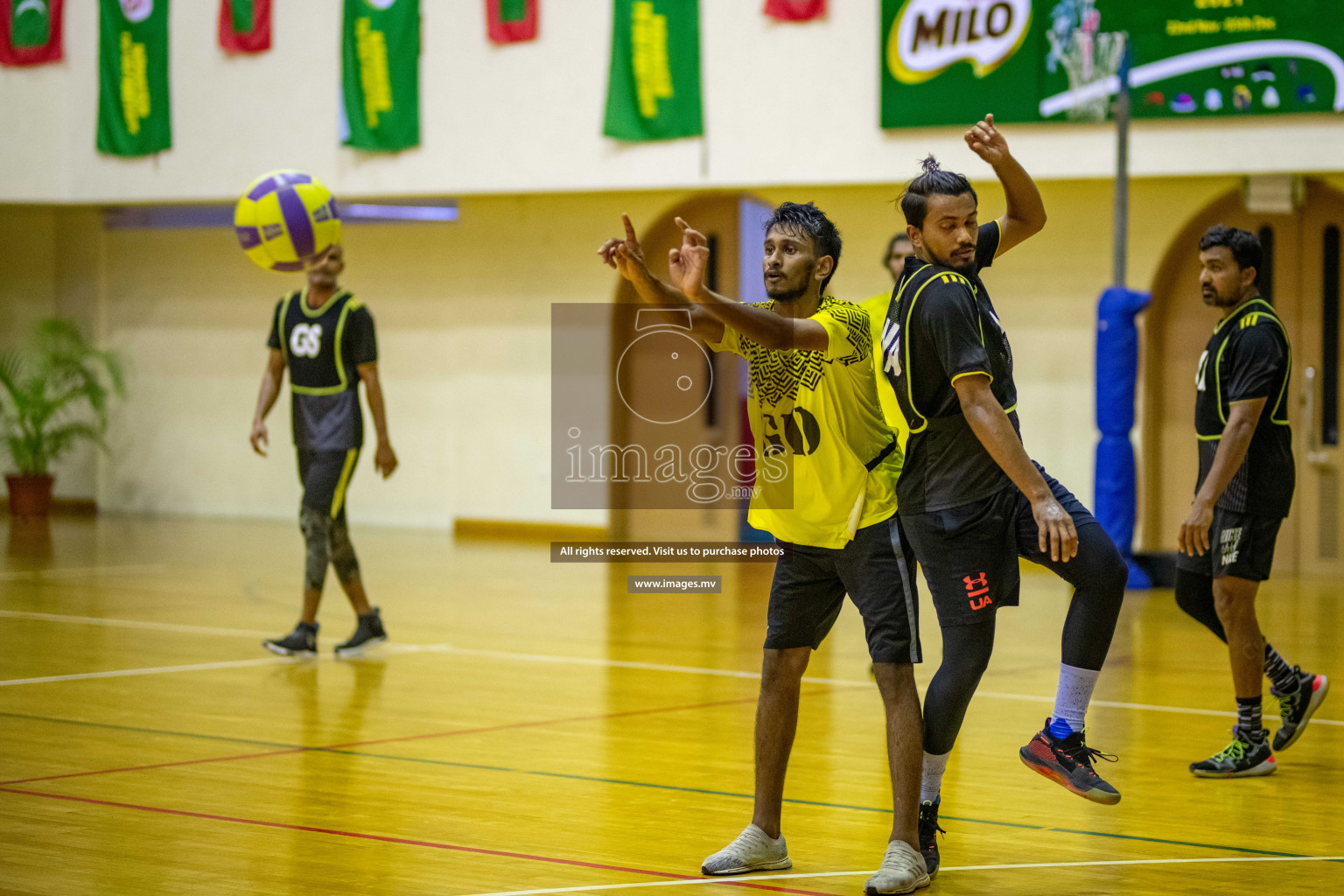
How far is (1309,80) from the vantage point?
12.3 meters

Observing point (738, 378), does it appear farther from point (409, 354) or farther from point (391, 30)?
point (391, 30)

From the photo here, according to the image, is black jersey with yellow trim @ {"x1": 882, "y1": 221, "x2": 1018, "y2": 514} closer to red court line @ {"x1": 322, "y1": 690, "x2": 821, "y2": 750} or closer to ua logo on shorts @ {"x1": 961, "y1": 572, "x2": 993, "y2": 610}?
ua logo on shorts @ {"x1": 961, "y1": 572, "x2": 993, "y2": 610}

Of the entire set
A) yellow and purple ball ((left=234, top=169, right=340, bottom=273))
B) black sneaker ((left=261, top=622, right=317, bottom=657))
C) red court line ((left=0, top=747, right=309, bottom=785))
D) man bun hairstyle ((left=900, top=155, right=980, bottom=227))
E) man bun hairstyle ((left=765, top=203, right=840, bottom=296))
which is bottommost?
red court line ((left=0, top=747, right=309, bottom=785))

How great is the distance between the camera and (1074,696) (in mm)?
4387

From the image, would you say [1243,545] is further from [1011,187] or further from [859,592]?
[859,592]

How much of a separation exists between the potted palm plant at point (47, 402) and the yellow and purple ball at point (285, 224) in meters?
9.34

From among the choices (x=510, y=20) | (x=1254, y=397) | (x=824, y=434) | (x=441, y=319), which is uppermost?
(x=510, y=20)

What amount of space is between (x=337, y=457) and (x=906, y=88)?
7066mm

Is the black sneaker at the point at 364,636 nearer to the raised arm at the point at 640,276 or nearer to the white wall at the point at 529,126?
the raised arm at the point at 640,276

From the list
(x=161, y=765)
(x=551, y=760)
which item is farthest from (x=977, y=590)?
(x=161, y=765)

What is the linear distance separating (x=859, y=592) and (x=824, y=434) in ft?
1.49

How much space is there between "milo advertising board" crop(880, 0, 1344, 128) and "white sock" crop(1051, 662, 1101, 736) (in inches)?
361

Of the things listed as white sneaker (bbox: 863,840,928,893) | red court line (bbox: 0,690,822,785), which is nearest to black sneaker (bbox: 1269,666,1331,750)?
red court line (bbox: 0,690,822,785)

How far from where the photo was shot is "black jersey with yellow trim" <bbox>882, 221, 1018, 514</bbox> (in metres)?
4.24
